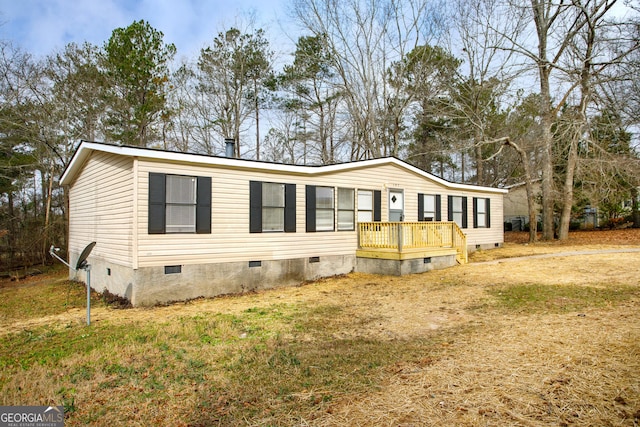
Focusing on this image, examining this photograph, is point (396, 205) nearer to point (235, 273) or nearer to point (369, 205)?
point (369, 205)

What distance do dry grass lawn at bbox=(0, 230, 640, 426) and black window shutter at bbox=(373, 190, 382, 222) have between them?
4.29 metres

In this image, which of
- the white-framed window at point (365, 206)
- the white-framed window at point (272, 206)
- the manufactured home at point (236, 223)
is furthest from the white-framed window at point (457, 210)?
the white-framed window at point (272, 206)

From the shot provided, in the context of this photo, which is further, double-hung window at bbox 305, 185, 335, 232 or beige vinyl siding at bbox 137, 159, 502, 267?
double-hung window at bbox 305, 185, 335, 232

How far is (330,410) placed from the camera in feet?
10.5

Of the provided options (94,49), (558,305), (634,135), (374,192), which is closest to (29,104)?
(94,49)

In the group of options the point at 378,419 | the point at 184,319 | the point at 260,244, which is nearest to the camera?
the point at 378,419

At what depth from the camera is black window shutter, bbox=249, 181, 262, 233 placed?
973cm

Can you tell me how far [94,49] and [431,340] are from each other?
2083 cm

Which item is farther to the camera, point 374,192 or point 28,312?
point 374,192

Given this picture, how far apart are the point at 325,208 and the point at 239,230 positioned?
9.51 feet

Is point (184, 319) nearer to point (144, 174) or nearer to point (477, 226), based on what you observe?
point (144, 174)

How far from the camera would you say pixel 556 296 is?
7141 mm
